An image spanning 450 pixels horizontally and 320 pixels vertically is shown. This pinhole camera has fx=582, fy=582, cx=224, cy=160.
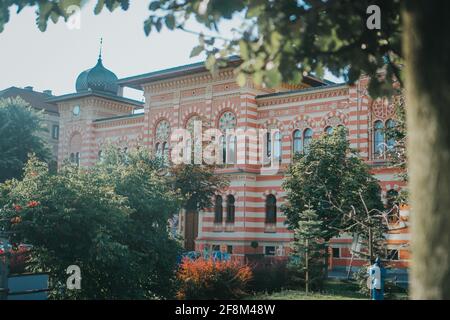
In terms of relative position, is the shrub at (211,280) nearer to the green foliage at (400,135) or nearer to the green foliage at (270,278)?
the green foliage at (270,278)

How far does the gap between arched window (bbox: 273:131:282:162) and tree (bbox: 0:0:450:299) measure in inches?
967

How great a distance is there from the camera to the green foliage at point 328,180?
23297 millimetres

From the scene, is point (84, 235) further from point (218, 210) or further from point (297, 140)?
point (218, 210)

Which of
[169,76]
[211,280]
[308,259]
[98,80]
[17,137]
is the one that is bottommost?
[211,280]

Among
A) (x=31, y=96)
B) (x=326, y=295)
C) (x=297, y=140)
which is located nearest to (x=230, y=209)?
(x=297, y=140)

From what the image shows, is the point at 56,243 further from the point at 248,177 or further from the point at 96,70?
the point at 96,70

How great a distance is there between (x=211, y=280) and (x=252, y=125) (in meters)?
15.2

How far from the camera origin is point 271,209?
104 ft

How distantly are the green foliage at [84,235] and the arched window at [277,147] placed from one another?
16.8 metres

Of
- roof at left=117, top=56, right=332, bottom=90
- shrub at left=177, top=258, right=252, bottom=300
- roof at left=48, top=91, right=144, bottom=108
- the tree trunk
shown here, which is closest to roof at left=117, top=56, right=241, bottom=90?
roof at left=117, top=56, right=332, bottom=90

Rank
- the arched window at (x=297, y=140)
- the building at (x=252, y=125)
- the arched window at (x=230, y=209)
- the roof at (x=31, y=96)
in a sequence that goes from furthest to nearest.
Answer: the roof at (x=31, y=96)
the arched window at (x=230, y=209)
the arched window at (x=297, y=140)
the building at (x=252, y=125)

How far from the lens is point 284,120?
A: 103 ft

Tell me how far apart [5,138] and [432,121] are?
1360 inches

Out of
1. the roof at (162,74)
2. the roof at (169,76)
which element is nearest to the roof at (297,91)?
the roof at (169,76)
